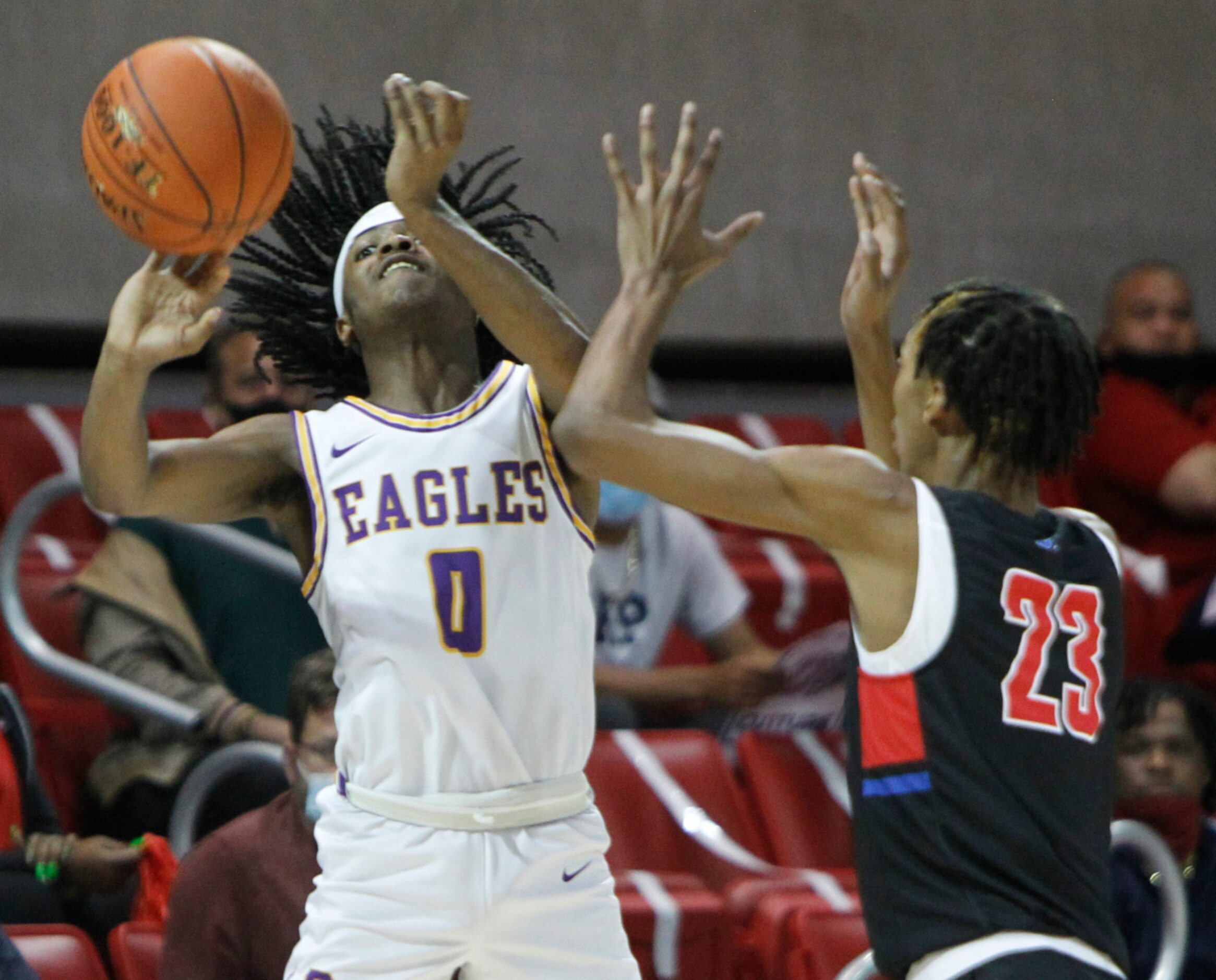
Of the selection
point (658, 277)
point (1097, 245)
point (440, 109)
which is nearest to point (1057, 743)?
point (658, 277)

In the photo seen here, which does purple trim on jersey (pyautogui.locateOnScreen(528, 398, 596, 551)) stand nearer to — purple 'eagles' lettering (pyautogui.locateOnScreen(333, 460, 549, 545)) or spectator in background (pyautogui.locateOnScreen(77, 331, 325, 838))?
purple 'eagles' lettering (pyautogui.locateOnScreen(333, 460, 549, 545))

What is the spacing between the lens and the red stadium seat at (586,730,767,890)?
4652 millimetres

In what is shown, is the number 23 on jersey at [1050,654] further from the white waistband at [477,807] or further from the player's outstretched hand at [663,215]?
the white waistband at [477,807]

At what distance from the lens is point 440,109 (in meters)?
2.92

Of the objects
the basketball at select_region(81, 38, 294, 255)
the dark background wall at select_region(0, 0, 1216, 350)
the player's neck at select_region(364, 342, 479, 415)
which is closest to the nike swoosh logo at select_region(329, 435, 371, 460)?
the player's neck at select_region(364, 342, 479, 415)

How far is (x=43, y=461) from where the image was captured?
17.9 feet

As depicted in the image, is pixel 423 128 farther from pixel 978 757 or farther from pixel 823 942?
pixel 823 942

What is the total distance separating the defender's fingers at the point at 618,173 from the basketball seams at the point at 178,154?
27.4 inches

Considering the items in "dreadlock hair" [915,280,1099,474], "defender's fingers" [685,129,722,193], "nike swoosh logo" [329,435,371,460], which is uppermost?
"defender's fingers" [685,129,722,193]

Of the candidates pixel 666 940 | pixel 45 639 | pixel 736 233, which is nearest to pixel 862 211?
pixel 736 233

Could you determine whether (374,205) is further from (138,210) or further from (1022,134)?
(1022,134)

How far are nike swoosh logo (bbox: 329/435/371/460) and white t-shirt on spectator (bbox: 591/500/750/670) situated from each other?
74.3 inches

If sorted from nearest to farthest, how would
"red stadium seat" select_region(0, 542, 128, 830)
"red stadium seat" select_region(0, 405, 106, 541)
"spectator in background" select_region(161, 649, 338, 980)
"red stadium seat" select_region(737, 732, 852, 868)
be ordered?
"spectator in background" select_region(161, 649, 338, 980), "red stadium seat" select_region(0, 542, 128, 830), "red stadium seat" select_region(737, 732, 852, 868), "red stadium seat" select_region(0, 405, 106, 541)

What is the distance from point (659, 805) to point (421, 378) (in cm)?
175
